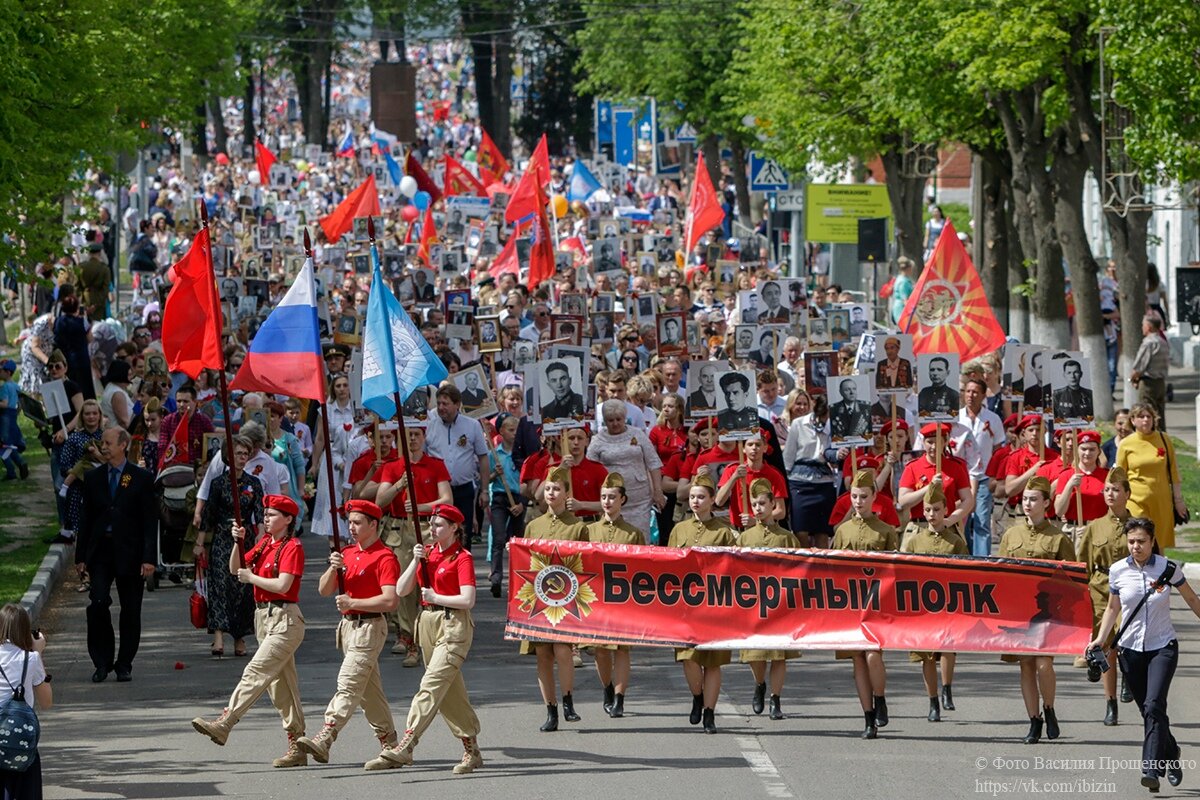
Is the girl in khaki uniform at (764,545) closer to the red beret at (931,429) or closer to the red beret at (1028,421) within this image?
the red beret at (931,429)

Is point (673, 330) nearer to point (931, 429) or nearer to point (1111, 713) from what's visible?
point (931, 429)

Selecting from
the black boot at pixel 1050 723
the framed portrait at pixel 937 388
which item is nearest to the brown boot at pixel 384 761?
the black boot at pixel 1050 723

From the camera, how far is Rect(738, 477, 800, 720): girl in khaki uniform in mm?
13516

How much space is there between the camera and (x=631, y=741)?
12.9 meters

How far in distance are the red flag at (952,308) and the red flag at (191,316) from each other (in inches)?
335

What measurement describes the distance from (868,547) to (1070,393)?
403 centimetres

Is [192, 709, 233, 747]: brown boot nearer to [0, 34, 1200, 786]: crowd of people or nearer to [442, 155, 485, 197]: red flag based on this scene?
[0, 34, 1200, 786]: crowd of people

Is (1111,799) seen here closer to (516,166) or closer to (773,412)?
(773,412)

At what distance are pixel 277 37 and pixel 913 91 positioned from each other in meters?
53.1

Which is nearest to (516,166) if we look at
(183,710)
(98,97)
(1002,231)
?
(1002,231)

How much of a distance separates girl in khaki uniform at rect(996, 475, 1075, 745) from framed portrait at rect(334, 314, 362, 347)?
13.7 m

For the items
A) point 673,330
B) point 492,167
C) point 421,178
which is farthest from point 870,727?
point 492,167

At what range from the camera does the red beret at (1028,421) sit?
1661 centimetres

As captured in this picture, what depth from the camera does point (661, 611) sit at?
13.6 m
